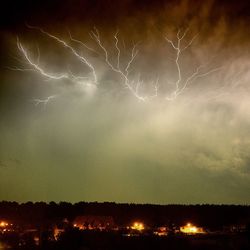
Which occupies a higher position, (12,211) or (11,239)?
(12,211)

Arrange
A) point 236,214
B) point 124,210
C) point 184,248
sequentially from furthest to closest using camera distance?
point 124,210 → point 236,214 → point 184,248

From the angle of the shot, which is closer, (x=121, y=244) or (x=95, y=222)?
(x=121, y=244)

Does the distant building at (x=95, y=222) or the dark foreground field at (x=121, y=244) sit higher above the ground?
the distant building at (x=95, y=222)

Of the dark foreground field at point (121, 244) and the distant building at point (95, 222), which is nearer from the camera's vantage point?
the dark foreground field at point (121, 244)

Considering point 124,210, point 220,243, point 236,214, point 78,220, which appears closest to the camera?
point 220,243

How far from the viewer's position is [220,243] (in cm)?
3406

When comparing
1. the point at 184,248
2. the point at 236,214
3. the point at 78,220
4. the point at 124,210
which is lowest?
the point at 184,248

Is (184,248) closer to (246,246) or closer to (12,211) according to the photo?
(246,246)

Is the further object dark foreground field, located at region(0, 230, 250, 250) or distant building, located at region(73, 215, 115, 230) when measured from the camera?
distant building, located at region(73, 215, 115, 230)

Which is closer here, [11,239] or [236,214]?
[11,239]

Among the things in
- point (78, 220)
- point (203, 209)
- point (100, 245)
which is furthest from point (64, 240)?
point (203, 209)

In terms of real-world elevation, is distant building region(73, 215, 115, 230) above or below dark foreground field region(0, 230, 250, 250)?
above

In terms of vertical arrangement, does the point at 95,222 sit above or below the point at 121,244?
above

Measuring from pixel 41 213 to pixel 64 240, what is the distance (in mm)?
74810
